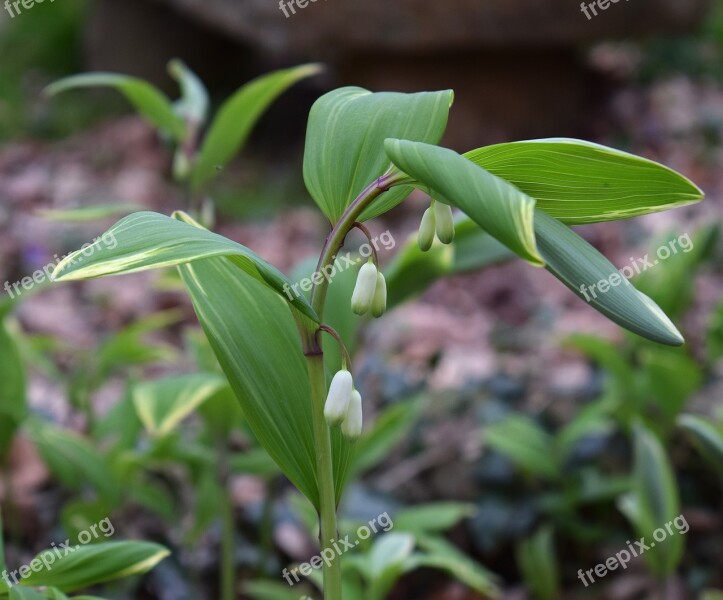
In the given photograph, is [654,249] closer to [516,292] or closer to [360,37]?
[516,292]

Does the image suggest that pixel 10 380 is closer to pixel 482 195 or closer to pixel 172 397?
pixel 172 397

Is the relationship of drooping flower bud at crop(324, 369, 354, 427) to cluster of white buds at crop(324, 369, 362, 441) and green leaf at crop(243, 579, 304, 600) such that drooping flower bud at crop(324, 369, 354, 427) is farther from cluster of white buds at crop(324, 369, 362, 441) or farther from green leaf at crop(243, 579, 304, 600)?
green leaf at crop(243, 579, 304, 600)

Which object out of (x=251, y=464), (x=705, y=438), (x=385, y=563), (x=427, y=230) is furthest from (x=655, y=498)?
(x=427, y=230)

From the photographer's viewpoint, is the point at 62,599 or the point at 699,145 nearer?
the point at 62,599

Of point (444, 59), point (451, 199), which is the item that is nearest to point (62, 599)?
point (451, 199)

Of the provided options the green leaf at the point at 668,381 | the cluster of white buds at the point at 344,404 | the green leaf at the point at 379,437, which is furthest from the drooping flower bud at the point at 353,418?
the green leaf at the point at 668,381
